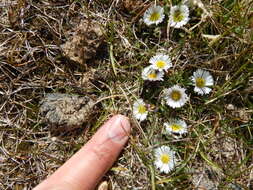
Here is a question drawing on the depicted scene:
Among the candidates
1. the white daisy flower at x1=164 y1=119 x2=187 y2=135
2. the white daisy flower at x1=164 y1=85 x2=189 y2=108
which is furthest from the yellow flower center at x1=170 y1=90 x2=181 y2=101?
the white daisy flower at x1=164 y1=119 x2=187 y2=135

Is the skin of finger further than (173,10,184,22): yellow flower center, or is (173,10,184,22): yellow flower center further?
(173,10,184,22): yellow flower center

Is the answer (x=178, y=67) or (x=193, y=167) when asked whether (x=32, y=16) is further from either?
(x=193, y=167)

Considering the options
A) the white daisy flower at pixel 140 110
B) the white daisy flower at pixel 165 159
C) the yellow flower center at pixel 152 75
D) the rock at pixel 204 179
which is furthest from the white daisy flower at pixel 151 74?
the rock at pixel 204 179

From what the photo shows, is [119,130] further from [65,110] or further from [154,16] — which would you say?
[154,16]

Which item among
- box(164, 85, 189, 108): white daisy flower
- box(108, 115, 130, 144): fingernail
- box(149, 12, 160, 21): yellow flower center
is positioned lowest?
box(108, 115, 130, 144): fingernail

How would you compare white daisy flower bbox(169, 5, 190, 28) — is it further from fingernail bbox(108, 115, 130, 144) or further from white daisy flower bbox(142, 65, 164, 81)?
fingernail bbox(108, 115, 130, 144)

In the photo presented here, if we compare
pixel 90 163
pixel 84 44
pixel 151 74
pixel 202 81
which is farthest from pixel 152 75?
pixel 90 163

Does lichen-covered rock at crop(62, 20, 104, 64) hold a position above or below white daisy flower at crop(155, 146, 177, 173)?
above

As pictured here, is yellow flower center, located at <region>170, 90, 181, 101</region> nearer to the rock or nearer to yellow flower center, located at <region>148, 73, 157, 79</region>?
yellow flower center, located at <region>148, 73, 157, 79</region>
